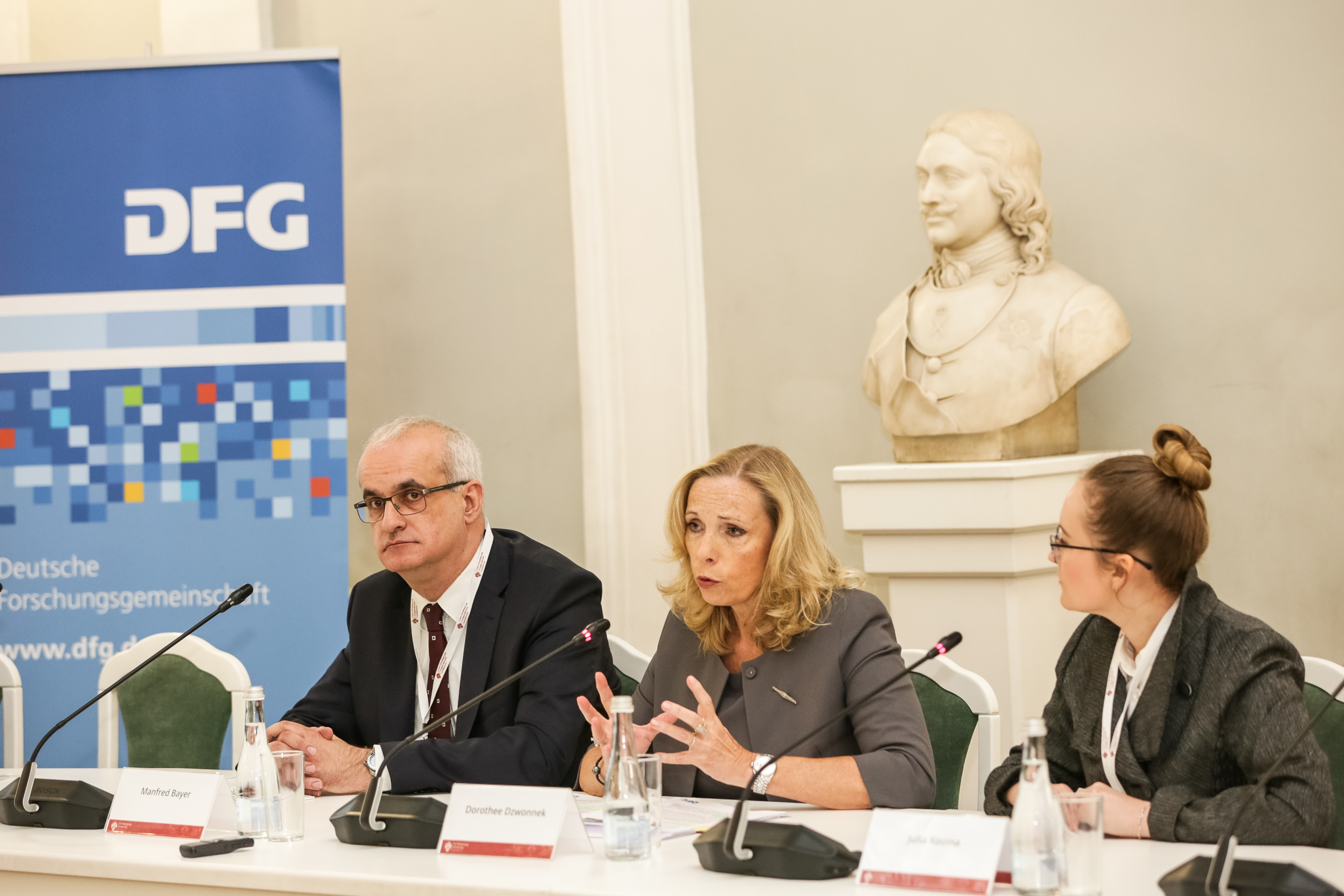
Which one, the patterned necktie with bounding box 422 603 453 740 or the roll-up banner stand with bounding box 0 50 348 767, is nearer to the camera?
the patterned necktie with bounding box 422 603 453 740

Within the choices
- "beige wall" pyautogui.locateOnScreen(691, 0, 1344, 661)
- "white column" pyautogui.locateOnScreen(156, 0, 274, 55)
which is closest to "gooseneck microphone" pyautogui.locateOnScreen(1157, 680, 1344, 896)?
"beige wall" pyautogui.locateOnScreen(691, 0, 1344, 661)

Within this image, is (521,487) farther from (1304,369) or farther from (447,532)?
(1304,369)

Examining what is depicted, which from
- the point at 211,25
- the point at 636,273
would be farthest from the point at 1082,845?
the point at 211,25

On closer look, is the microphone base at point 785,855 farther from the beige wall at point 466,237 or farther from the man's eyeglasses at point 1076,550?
the beige wall at point 466,237

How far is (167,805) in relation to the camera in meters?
2.03

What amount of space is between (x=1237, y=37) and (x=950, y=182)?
98 centimetres

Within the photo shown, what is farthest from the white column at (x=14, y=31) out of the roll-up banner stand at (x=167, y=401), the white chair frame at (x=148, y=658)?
the white chair frame at (x=148, y=658)

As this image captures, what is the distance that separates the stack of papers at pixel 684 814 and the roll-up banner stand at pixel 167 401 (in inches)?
69.3

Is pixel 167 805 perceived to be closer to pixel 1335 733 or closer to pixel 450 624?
pixel 450 624

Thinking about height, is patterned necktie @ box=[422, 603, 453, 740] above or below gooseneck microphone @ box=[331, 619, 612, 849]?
above

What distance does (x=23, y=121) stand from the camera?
377cm

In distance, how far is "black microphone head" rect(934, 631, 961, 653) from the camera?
171 centimetres

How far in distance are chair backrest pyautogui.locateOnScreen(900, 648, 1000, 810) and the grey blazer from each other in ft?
0.59

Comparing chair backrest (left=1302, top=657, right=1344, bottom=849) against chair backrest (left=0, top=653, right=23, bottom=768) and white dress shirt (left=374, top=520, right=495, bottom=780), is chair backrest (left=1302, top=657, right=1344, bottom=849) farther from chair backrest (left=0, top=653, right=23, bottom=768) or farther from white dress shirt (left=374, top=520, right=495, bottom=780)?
chair backrest (left=0, top=653, right=23, bottom=768)
